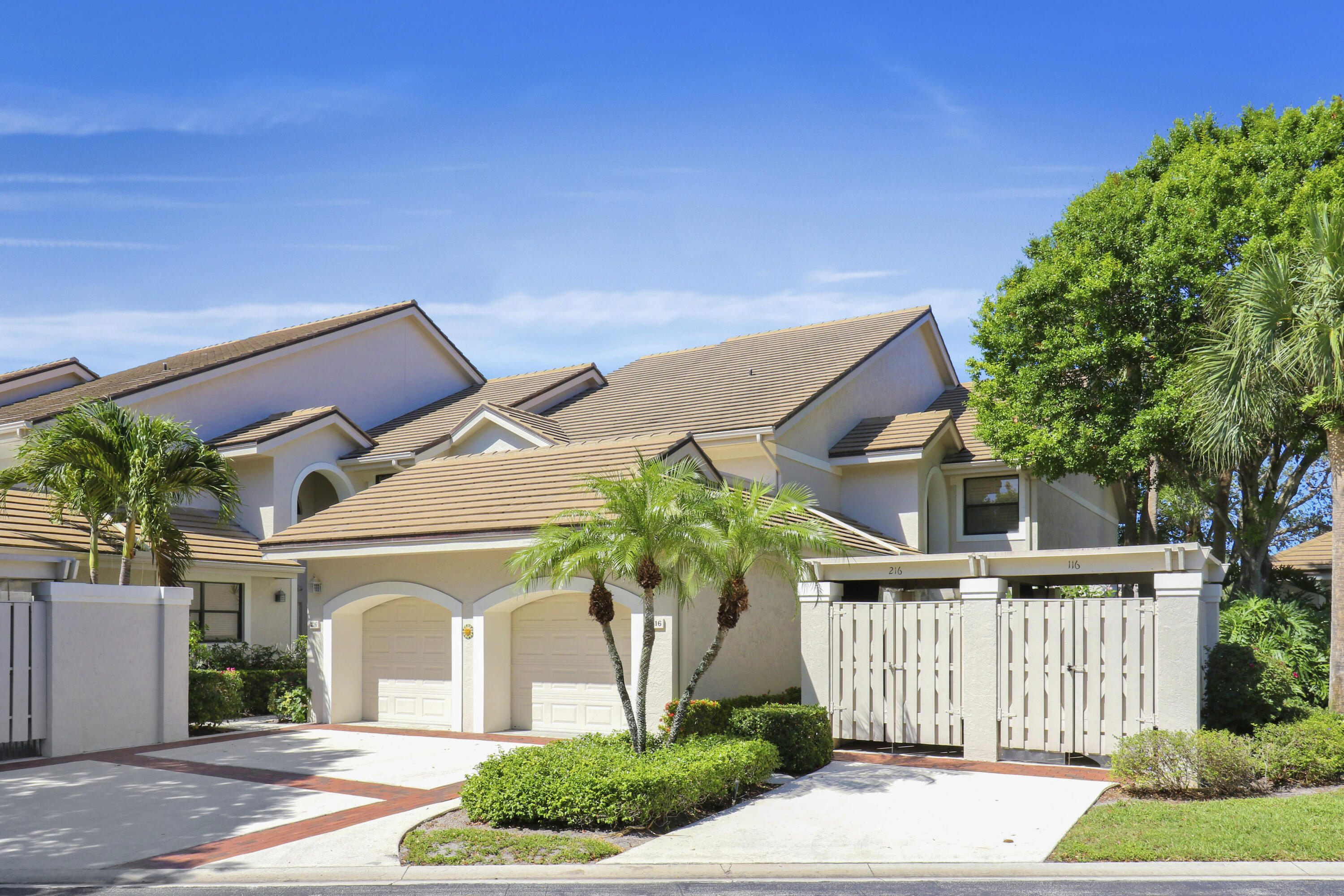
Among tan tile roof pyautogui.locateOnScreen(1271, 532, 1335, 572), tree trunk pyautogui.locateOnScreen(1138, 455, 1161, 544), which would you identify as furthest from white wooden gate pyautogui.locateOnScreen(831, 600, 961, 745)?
Answer: tan tile roof pyautogui.locateOnScreen(1271, 532, 1335, 572)

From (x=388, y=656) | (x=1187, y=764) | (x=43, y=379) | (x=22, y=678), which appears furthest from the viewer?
(x=43, y=379)

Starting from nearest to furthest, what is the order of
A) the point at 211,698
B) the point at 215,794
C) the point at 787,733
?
the point at 215,794
the point at 787,733
the point at 211,698

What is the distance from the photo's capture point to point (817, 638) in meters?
15.1

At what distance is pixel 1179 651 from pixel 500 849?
8778mm

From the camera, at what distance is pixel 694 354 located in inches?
1158

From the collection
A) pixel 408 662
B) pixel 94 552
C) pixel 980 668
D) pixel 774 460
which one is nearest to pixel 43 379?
pixel 94 552

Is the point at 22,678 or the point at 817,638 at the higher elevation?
the point at 817,638

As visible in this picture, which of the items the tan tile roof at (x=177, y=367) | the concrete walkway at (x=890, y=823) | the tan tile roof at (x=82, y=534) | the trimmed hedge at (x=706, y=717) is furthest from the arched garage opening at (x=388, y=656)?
the tan tile roof at (x=177, y=367)

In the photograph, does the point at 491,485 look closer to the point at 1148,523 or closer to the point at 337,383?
Result: the point at 337,383

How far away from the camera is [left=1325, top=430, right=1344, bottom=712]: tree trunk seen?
42.9 feet

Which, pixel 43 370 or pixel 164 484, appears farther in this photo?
pixel 43 370

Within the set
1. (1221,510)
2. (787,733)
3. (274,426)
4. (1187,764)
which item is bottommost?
(787,733)

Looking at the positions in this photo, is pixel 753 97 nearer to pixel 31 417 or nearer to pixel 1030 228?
pixel 1030 228

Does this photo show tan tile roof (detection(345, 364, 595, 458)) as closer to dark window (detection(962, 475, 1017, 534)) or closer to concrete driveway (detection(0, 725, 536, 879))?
concrete driveway (detection(0, 725, 536, 879))
